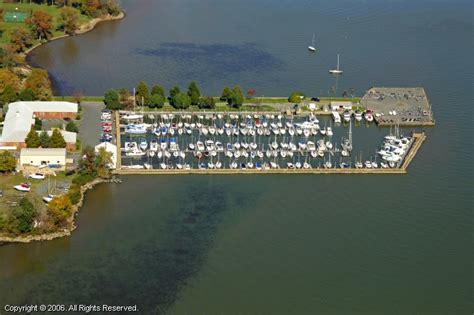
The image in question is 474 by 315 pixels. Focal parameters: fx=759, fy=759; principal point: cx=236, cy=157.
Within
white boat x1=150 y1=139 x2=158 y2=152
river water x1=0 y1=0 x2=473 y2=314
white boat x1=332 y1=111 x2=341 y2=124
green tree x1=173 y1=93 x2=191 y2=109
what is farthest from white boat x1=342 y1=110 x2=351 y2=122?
white boat x1=150 y1=139 x2=158 y2=152

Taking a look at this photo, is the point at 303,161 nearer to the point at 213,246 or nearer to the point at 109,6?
the point at 213,246

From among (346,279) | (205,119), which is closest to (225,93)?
(205,119)

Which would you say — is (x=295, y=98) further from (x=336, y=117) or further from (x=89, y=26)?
(x=89, y=26)

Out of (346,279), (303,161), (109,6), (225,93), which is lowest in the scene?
(346,279)

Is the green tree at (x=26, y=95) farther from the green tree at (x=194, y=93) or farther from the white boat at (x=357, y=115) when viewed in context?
the white boat at (x=357, y=115)


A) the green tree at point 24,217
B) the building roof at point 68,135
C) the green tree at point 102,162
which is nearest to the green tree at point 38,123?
the building roof at point 68,135

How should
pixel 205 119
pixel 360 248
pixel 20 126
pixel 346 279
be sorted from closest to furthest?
pixel 346 279
pixel 360 248
pixel 20 126
pixel 205 119
